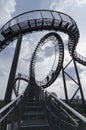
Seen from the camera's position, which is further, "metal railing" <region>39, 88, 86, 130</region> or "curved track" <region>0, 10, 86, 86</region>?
"curved track" <region>0, 10, 86, 86</region>

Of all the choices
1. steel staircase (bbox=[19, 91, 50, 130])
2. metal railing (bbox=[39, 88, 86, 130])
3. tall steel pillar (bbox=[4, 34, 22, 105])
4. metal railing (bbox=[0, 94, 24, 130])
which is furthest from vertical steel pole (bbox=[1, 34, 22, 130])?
metal railing (bbox=[0, 94, 24, 130])

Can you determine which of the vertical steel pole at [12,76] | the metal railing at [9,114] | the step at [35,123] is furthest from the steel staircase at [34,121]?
the vertical steel pole at [12,76]

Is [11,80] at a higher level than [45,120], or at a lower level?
higher

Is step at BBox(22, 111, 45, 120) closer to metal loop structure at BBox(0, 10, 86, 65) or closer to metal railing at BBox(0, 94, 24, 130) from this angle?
metal railing at BBox(0, 94, 24, 130)

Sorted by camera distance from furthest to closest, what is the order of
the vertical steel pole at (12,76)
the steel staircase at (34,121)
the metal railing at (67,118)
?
the vertical steel pole at (12,76) < the steel staircase at (34,121) < the metal railing at (67,118)

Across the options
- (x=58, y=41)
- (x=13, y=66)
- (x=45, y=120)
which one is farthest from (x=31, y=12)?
(x=45, y=120)

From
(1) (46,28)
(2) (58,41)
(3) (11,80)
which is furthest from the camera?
(2) (58,41)

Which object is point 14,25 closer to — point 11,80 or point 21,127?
point 11,80

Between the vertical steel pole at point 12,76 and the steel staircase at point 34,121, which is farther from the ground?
the vertical steel pole at point 12,76

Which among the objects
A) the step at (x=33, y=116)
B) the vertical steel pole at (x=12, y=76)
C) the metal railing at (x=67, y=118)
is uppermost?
the vertical steel pole at (x=12, y=76)

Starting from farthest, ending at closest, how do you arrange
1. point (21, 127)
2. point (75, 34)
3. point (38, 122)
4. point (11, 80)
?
point (75, 34) < point (11, 80) < point (38, 122) < point (21, 127)

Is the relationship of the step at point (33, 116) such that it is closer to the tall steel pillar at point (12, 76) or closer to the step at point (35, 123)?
the step at point (35, 123)
